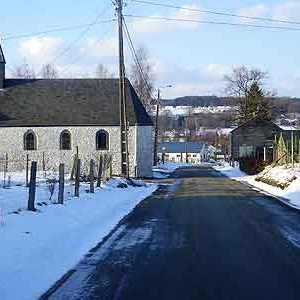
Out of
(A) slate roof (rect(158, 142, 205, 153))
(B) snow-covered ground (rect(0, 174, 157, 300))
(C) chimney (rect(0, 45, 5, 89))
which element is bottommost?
(B) snow-covered ground (rect(0, 174, 157, 300))

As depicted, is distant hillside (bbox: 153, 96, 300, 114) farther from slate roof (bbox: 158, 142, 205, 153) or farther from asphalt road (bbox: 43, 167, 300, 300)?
asphalt road (bbox: 43, 167, 300, 300)

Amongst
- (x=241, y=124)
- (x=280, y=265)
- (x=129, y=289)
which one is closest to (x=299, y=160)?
(x=280, y=265)

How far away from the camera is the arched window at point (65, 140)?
57969mm

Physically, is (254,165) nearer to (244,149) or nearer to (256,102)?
(256,102)

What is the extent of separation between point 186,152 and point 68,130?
329ft

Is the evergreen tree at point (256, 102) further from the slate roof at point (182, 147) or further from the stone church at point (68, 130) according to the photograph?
the slate roof at point (182, 147)

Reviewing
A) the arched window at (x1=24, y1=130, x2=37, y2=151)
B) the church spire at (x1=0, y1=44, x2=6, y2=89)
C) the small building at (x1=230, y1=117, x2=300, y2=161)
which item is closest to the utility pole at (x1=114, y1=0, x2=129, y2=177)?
the arched window at (x1=24, y1=130, x2=37, y2=151)

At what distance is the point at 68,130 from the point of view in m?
57.9

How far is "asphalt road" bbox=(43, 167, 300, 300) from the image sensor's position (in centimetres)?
828

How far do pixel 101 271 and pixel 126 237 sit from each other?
13.4 feet

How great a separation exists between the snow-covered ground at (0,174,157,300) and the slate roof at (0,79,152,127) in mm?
35816

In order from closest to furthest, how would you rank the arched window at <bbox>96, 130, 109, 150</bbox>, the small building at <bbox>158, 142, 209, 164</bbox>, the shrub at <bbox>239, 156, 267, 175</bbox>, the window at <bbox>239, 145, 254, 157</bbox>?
the shrub at <bbox>239, 156, 267, 175</bbox>
the arched window at <bbox>96, 130, 109, 150</bbox>
the window at <bbox>239, 145, 254, 157</bbox>
the small building at <bbox>158, 142, 209, 164</bbox>

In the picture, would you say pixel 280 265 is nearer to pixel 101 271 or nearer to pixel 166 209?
pixel 101 271

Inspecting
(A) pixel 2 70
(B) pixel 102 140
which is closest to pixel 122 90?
(B) pixel 102 140
